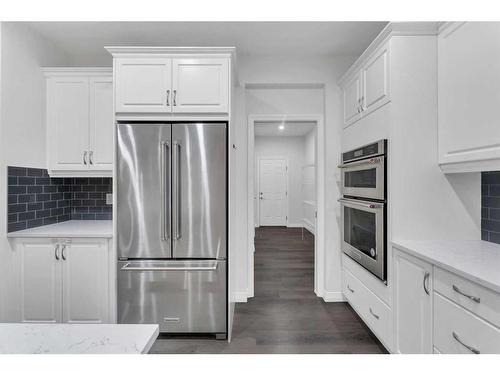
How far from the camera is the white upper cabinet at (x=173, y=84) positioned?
2.31 m

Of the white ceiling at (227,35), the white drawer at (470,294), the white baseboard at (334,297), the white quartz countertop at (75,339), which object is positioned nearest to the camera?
the white quartz countertop at (75,339)

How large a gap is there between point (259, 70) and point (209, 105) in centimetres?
107

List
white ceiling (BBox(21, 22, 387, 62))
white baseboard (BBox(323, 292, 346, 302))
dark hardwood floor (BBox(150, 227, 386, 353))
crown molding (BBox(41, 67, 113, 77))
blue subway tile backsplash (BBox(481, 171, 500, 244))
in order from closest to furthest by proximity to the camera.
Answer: blue subway tile backsplash (BBox(481, 171, 500, 244)) → dark hardwood floor (BBox(150, 227, 386, 353)) → white ceiling (BBox(21, 22, 387, 62)) → crown molding (BBox(41, 67, 113, 77)) → white baseboard (BBox(323, 292, 346, 302))

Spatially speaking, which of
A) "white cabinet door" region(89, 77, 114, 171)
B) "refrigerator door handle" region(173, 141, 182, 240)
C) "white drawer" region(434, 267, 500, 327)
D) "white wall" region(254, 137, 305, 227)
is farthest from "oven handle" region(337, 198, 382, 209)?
"white wall" region(254, 137, 305, 227)

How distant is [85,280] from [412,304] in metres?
2.42

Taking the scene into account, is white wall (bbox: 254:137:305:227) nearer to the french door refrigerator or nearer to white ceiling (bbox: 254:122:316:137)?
white ceiling (bbox: 254:122:316:137)

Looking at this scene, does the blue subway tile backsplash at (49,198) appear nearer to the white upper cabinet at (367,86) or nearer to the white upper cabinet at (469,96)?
the white upper cabinet at (367,86)

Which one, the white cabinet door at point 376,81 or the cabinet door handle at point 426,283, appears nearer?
the cabinet door handle at point 426,283

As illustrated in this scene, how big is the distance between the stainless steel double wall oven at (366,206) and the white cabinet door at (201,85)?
120 cm

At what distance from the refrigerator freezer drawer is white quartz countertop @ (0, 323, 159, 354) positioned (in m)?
1.58

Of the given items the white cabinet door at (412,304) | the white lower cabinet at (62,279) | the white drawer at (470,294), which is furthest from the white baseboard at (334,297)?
the white lower cabinet at (62,279)

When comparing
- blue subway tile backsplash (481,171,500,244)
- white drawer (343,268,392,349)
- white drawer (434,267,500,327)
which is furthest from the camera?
white drawer (343,268,392,349)

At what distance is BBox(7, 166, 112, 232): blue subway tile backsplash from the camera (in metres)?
2.38

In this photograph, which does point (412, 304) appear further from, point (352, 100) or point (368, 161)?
point (352, 100)
